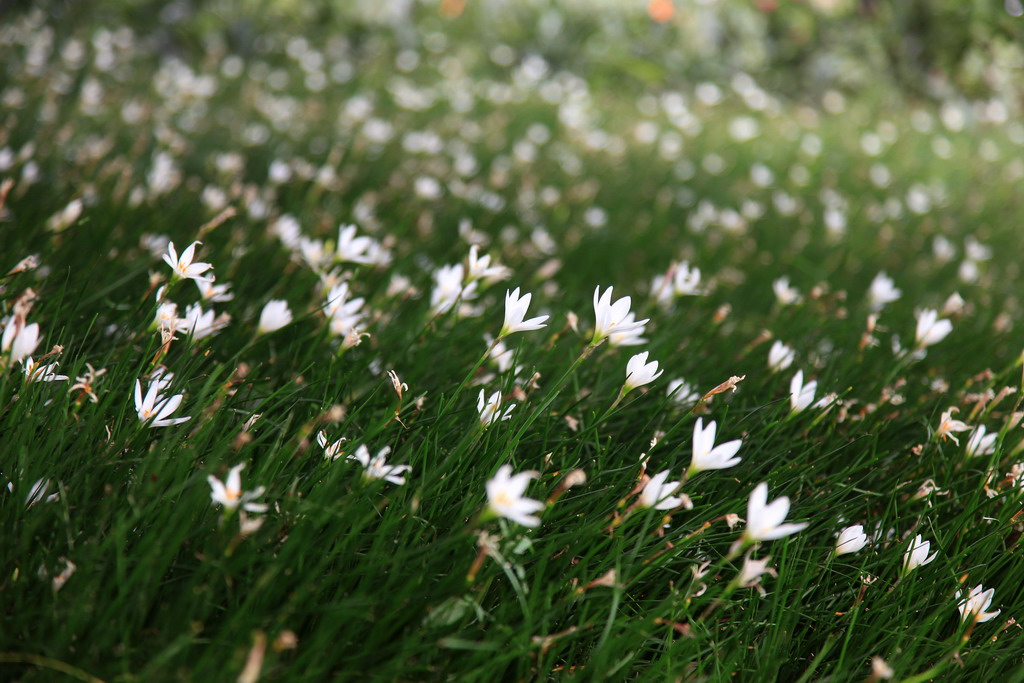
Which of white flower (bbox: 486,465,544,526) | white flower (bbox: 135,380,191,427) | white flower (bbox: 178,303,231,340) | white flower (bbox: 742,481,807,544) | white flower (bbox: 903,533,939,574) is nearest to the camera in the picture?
white flower (bbox: 486,465,544,526)

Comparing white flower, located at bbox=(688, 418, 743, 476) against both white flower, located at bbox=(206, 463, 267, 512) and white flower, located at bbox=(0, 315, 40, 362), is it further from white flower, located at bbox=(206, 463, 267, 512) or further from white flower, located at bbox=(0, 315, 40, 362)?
white flower, located at bbox=(0, 315, 40, 362)

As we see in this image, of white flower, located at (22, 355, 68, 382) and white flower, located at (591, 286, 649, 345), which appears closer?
white flower, located at (22, 355, 68, 382)

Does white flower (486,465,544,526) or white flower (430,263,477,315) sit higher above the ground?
white flower (486,465,544,526)

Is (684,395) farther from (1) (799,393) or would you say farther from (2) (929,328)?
(2) (929,328)

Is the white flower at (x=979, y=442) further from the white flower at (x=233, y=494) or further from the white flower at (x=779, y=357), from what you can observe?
the white flower at (x=233, y=494)


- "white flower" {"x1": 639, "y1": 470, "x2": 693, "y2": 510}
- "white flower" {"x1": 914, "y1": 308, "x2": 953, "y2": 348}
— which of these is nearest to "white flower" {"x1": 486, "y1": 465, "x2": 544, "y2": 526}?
"white flower" {"x1": 639, "y1": 470, "x2": 693, "y2": 510}

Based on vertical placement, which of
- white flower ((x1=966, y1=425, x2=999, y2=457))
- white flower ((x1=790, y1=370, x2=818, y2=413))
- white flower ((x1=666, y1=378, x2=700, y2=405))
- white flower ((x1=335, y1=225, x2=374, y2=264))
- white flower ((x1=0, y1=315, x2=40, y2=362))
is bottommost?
white flower ((x1=666, y1=378, x2=700, y2=405))

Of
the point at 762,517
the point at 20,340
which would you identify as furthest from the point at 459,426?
the point at 20,340
